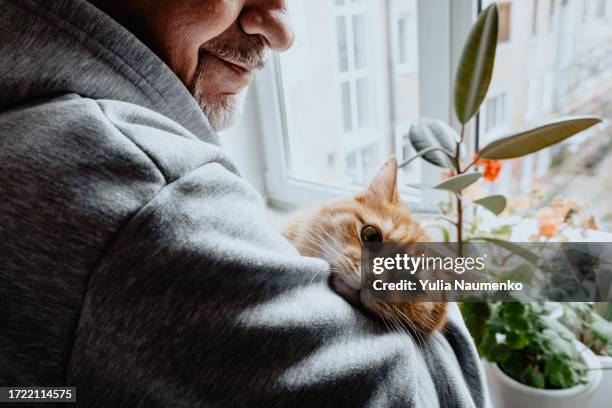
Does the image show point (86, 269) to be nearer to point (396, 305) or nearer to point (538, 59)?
point (396, 305)

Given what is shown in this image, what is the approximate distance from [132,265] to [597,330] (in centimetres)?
94

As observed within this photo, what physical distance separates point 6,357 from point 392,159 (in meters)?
0.63

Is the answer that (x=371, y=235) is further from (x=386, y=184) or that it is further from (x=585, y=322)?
(x=585, y=322)

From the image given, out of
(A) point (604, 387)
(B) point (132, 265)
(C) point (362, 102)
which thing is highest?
(B) point (132, 265)

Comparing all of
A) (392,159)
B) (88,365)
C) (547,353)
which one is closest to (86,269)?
(88,365)

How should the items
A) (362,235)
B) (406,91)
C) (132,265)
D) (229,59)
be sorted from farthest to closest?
1. (406,91)
2. (362,235)
3. (229,59)
4. (132,265)

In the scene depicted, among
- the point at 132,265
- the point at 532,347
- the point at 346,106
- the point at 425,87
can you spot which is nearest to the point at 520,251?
the point at 532,347

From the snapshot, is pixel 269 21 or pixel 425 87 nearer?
pixel 269 21

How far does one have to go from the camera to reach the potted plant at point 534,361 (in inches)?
34.1

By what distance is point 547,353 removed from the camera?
88 cm

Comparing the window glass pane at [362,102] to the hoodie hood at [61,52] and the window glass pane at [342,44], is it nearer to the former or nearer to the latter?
the window glass pane at [342,44]

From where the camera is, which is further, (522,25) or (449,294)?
(522,25)

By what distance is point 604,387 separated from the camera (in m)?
0.93

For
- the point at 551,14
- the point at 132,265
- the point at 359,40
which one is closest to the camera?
the point at 132,265
